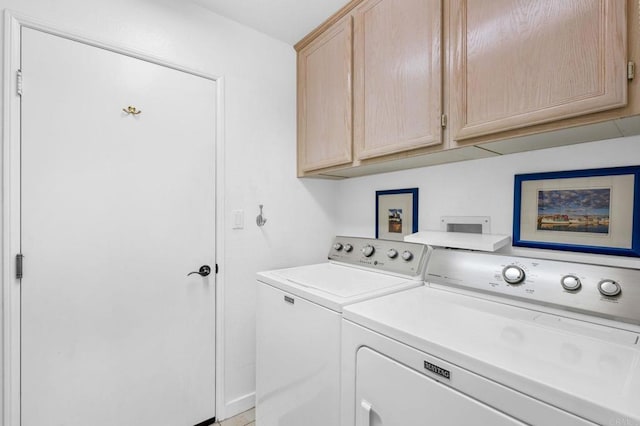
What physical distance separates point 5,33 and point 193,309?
1.51 meters

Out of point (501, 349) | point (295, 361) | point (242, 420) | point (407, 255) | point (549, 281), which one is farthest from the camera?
point (242, 420)

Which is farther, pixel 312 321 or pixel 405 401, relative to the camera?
pixel 312 321

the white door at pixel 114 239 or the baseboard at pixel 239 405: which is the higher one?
the white door at pixel 114 239

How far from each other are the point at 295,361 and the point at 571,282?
1124 millimetres

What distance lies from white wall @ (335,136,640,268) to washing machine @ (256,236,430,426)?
272 millimetres

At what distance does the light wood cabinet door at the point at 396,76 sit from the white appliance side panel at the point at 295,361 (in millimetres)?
871

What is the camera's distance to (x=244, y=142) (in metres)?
1.89

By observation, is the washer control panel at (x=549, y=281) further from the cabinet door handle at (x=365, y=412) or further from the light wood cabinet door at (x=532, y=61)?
the cabinet door handle at (x=365, y=412)

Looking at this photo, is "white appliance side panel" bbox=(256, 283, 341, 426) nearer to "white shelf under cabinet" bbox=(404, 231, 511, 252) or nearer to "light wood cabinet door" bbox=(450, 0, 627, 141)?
"white shelf under cabinet" bbox=(404, 231, 511, 252)

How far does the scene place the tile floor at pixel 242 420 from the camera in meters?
1.78

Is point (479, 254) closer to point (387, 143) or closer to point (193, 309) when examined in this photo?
point (387, 143)

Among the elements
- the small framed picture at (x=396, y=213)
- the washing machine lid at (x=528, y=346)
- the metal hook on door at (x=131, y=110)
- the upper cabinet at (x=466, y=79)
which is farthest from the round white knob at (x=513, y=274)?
the metal hook on door at (x=131, y=110)

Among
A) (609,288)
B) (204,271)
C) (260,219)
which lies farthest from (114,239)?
(609,288)

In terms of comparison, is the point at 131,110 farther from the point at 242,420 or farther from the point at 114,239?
the point at 242,420
